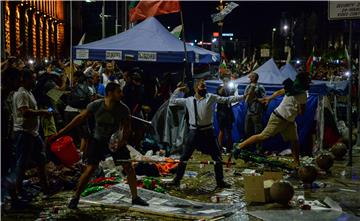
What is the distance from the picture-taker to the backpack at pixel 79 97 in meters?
11.3

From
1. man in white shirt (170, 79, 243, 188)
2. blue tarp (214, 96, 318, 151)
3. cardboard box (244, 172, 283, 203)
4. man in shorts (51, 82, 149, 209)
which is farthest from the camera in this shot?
blue tarp (214, 96, 318, 151)

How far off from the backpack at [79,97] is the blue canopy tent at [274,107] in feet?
12.9

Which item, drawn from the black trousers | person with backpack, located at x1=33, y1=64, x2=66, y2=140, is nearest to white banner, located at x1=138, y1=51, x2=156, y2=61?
person with backpack, located at x1=33, y1=64, x2=66, y2=140

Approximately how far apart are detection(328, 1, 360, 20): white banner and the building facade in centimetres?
1341

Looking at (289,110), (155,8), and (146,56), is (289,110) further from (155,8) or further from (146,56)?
(146,56)

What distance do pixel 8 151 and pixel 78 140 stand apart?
5679 millimetres

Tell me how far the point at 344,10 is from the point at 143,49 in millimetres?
5595

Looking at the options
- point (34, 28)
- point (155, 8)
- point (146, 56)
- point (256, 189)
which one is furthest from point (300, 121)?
point (34, 28)

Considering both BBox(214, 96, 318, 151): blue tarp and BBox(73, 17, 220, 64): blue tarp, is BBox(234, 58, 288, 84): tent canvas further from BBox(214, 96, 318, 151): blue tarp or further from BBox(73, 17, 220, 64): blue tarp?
BBox(73, 17, 220, 64): blue tarp

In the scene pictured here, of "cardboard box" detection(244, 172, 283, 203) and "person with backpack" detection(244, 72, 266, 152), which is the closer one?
"cardboard box" detection(244, 172, 283, 203)

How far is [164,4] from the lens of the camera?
13.0 m

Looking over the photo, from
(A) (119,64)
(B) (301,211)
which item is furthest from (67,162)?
(A) (119,64)

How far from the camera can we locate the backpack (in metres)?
11.3

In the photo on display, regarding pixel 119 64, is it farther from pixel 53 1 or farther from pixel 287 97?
pixel 53 1
